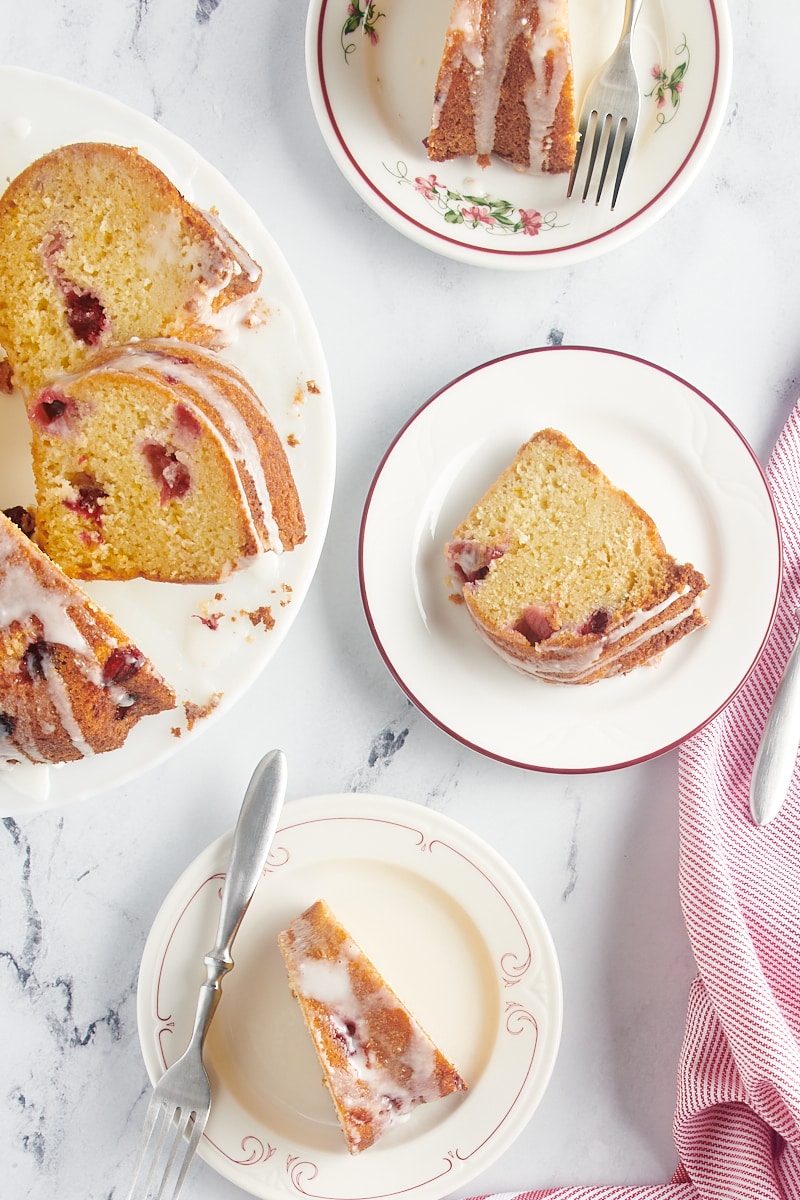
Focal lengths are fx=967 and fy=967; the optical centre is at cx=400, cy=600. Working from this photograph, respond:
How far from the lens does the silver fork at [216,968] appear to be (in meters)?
2.36

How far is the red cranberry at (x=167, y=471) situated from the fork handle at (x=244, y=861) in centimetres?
70

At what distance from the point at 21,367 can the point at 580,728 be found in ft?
5.19

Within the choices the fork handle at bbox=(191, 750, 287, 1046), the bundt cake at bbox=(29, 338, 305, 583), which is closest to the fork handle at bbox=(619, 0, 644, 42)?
the bundt cake at bbox=(29, 338, 305, 583)

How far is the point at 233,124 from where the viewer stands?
246 centimetres

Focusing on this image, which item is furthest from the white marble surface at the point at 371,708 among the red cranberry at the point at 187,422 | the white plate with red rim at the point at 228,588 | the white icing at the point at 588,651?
the red cranberry at the point at 187,422

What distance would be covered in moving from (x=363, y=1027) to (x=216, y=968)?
39cm

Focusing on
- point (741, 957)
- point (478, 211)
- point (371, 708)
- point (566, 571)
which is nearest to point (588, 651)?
point (566, 571)

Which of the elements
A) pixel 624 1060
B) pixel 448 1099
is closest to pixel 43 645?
pixel 448 1099

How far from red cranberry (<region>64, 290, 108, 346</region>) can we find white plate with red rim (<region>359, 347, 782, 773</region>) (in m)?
0.72

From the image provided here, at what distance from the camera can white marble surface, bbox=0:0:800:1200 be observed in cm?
246

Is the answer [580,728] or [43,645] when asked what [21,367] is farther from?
[580,728]

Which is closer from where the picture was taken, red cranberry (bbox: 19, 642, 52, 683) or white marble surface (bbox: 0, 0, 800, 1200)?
red cranberry (bbox: 19, 642, 52, 683)

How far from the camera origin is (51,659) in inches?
77.5

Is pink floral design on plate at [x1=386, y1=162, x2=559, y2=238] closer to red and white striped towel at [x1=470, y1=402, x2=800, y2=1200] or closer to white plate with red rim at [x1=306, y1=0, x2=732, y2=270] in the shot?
white plate with red rim at [x1=306, y1=0, x2=732, y2=270]
